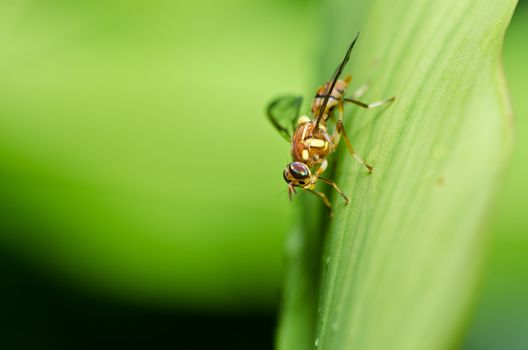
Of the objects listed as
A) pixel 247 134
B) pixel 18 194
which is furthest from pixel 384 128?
pixel 18 194

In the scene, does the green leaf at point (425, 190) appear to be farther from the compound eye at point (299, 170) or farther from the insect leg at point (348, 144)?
the compound eye at point (299, 170)

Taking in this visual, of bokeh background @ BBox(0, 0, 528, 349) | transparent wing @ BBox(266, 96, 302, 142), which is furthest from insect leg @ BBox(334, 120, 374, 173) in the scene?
bokeh background @ BBox(0, 0, 528, 349)

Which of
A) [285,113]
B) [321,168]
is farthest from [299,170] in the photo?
[285,113]

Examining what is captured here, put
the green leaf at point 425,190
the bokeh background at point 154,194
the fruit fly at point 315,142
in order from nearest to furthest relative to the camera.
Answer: the green leaf at point 425,190, the fruit fly at point 315,142, the bokeh background at point 154,194

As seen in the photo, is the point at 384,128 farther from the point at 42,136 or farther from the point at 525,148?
the point at 42,136

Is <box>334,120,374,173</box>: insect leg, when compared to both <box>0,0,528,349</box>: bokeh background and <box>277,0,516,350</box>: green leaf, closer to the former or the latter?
<box>277,0,516,350</box>: green leaf

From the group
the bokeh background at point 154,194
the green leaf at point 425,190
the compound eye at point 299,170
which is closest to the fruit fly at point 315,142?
the compound eye at point 299,170
